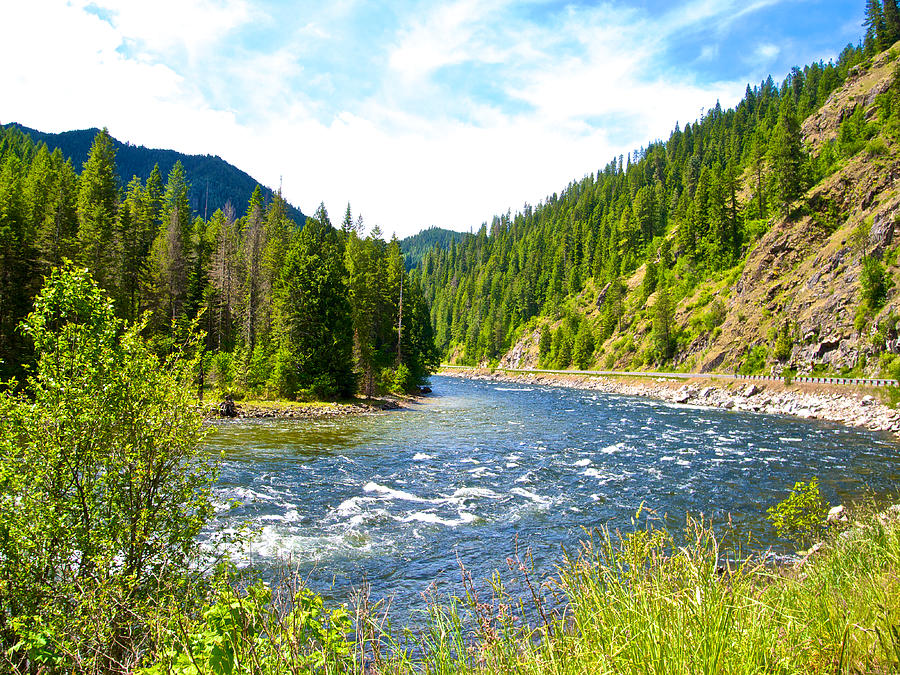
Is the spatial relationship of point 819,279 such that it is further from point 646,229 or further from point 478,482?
point 646,229

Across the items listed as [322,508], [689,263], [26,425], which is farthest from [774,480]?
[689,263]

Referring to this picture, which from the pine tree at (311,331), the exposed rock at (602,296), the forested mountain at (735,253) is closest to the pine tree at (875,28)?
the forested mountain at (735,253)

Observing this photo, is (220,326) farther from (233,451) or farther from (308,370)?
(233,451)

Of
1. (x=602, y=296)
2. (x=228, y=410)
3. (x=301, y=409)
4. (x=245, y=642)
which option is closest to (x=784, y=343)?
(x=301, y=409)

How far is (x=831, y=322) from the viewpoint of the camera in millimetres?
45406

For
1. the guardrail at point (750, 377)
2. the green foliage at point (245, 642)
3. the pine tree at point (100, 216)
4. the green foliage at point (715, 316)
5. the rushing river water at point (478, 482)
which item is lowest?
the rushing river water at point (478, 482)

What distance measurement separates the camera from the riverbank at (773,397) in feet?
107

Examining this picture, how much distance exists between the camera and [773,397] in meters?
42.9

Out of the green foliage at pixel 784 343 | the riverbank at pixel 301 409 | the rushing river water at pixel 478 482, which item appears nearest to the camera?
the rushing river water at pixel 478 482

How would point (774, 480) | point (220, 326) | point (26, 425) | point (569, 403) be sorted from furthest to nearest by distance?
1. point (220, 326)
2. point (569, 403)
3. point (774, 480)
4. point (26, 425)

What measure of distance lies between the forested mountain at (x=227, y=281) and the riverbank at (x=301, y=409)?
79.6 inches

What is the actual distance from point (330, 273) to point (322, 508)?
30.5 metres

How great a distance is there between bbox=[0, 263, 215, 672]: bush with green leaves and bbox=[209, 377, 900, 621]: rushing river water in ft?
3.76

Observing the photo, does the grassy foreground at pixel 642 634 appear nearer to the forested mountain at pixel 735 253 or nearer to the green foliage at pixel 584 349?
the forested mountain at pixel 735 253
